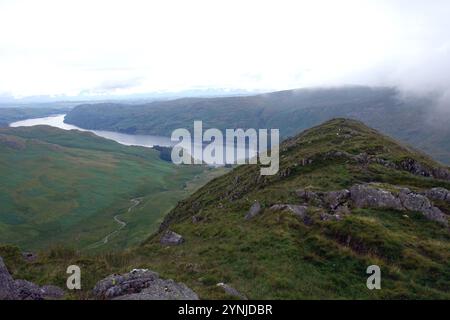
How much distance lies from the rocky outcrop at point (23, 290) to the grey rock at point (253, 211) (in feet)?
72.0

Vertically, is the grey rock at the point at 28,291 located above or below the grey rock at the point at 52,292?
above

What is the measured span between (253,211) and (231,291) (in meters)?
21.1

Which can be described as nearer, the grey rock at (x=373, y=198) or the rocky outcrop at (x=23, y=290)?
the rocky outcrop at (x=23, y=290)

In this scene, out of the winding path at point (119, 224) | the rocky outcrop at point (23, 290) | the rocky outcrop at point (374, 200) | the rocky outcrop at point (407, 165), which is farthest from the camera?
the winding path at point (119, 224)

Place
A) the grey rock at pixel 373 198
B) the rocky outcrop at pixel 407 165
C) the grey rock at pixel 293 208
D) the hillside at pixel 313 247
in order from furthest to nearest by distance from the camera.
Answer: the rocky outcrop at pixel 407 165 → the grey rock at pixel 373 198 → the grey rock at pixel 293 208 → the hillside at pixel 313 247

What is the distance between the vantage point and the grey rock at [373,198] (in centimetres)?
4103

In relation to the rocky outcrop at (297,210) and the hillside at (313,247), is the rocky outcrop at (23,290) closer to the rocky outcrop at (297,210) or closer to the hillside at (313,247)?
the hillside at (313,247)

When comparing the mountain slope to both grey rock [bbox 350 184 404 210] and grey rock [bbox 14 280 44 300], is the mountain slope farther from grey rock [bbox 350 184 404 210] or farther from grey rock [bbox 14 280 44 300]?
grey rock [bbox 14 280 44 300]

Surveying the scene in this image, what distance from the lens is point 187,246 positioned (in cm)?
3838

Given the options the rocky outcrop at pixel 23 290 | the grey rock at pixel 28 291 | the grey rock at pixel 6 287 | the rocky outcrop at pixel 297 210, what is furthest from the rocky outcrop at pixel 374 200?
the grey rock at pixel 6 287

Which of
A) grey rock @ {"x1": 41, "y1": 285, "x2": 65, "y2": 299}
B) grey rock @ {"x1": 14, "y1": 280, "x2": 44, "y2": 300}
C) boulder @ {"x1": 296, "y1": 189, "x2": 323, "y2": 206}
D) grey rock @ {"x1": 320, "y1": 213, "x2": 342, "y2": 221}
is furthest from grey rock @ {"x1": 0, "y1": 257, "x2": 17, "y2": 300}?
boulder @ {"x1": 296, "y1": 189, "x2": 323, "y2": 206}

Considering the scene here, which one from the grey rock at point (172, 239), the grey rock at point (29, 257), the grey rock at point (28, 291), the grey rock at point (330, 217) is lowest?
the grey rock at point (29, 257)

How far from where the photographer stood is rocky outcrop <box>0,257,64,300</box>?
24812 millimetres
